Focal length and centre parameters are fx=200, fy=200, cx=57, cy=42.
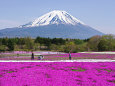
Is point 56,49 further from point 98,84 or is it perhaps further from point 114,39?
point 98,84

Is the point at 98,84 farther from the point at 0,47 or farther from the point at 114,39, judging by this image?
the point at 114,39

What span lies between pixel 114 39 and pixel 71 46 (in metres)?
20.0

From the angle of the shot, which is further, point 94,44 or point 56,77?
point 94,44

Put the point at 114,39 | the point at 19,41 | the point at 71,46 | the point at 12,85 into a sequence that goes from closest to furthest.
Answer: the point at 12,85 < the point at 71,46 < the point at 114,39 < the point at 19,41

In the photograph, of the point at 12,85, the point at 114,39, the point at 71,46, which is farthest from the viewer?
the point at 114,39

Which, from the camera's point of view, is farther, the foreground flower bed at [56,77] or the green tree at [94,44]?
the green tree at [94,44]

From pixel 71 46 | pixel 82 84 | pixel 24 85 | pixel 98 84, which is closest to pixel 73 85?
pixel 82 84

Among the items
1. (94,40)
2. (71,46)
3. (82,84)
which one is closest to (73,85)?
(82,84)

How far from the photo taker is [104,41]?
77.9 meters

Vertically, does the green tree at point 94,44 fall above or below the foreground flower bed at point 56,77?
above

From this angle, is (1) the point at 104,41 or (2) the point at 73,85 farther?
(1) the point at 104,41

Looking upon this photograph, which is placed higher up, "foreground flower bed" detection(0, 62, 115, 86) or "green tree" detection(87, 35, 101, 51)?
"green tree" detection(87, 35, 101, 51)

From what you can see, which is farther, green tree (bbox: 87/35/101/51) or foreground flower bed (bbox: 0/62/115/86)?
green tree (bbox: 87/35/101/51)

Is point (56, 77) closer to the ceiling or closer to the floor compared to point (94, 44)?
closer to the floor
